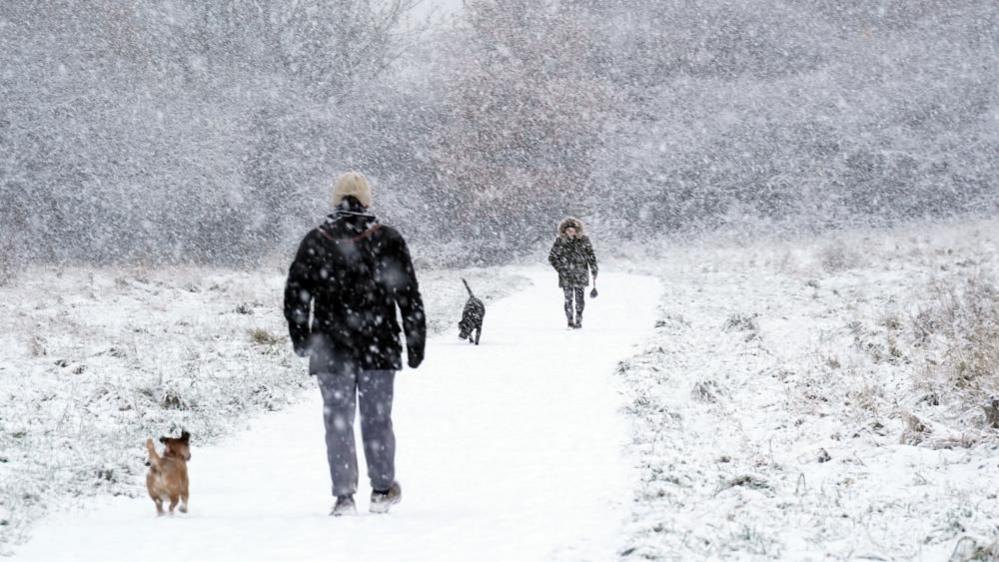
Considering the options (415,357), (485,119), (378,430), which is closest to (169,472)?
(378,430)

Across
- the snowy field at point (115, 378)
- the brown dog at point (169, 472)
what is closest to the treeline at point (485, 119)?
the snowy field at point (115, 378)

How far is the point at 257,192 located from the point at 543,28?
81.8 feet

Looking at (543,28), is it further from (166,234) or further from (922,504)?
(922,504)

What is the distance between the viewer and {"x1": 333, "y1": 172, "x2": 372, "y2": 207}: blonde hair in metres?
5.90

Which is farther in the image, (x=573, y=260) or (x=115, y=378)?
(x=573, y=260)

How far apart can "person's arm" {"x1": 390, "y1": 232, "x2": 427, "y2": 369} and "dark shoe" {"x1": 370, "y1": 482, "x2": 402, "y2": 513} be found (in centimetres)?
82

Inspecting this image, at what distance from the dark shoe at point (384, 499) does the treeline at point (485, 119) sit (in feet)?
80.7

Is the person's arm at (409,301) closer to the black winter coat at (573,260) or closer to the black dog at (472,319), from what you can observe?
the black dog at (472,319)

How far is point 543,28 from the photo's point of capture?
5594cm

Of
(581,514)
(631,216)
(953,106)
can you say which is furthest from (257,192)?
(953,106)

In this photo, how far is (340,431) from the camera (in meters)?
5.89

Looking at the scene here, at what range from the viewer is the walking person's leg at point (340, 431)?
5.89m

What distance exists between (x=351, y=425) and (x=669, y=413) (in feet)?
12.1

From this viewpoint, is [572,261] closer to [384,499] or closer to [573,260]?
[573,260]
